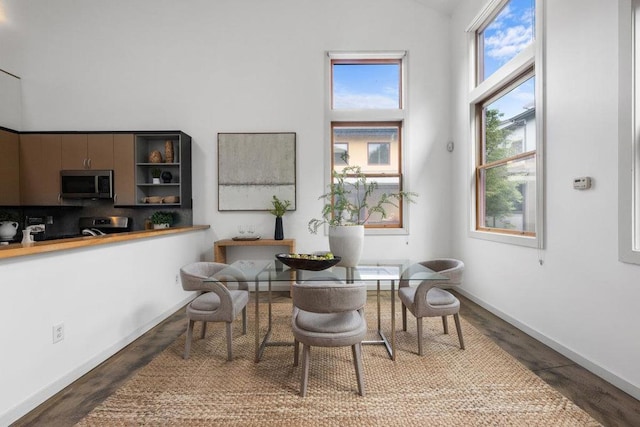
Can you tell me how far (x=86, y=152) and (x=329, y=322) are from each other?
3932 mm

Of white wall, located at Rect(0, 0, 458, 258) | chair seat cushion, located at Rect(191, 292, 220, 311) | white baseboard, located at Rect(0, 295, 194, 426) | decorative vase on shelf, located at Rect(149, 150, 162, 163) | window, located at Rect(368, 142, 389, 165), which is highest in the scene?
white wall, located at Rect(0, 0, 458, 258)

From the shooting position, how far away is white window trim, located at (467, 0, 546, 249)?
2.54m

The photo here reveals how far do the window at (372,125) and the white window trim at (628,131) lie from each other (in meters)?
2.60

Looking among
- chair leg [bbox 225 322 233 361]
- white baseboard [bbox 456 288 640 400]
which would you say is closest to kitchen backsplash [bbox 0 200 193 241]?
chair leg [bbox 225 322 233 361]

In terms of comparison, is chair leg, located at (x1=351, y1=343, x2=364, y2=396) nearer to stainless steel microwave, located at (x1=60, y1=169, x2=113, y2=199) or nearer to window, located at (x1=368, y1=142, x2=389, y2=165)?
window, located at (x1=368, y1=142, x2=389, y2=165)

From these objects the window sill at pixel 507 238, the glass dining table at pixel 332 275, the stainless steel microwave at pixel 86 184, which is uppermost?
the stainless steel microwave at pixel 86 184

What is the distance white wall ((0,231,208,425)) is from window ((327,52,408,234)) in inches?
113

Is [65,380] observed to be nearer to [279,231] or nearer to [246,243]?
[246,243]

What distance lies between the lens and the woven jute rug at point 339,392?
1.64 metres

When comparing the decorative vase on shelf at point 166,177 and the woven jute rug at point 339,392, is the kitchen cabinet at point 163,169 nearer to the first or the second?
the decorative vase on shelf at point 166,177

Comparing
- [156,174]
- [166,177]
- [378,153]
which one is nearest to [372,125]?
[378,153]

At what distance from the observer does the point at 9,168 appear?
3.70 metres

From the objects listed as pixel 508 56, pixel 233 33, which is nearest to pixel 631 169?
pixel 508 56

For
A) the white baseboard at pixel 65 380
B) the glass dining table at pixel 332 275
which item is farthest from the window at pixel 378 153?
the white baseboard at pixel 65 380
